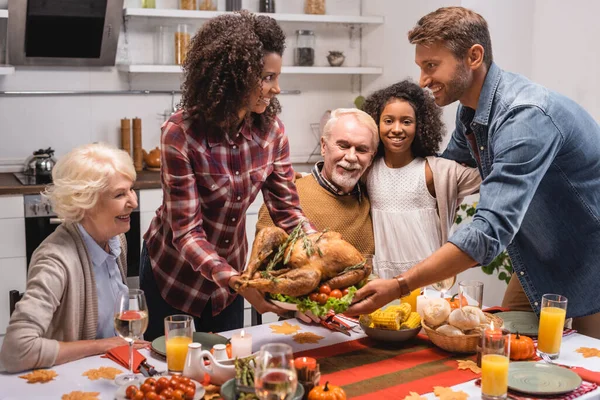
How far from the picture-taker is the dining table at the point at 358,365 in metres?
1.75

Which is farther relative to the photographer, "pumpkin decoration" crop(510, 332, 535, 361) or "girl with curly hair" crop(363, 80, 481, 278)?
"girl with curly hair" crop(363, 80, 481, 278)

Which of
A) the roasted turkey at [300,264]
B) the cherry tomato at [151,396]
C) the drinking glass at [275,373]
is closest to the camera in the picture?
the drinking glass at [275,373]

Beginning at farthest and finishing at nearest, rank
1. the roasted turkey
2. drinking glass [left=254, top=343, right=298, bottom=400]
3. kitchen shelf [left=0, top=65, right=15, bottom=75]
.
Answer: kitchen shelf [left=0, top=65, right=15, bottom=75] → the roasted turkey → drinking glass [left=254, top=343, right=298, bottom=400]

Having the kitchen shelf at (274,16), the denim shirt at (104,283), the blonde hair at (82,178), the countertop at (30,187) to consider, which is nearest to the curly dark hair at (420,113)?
the blonde hair at (82,178)

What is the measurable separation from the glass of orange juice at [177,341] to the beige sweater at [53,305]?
31 cm

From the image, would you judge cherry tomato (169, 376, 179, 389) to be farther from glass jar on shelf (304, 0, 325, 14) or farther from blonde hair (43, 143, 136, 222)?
glass jar on shelf (304, 0, 325, 14)

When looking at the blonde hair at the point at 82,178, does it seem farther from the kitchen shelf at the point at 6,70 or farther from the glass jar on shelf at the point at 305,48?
the glass jar on shelf at the point at 305,48

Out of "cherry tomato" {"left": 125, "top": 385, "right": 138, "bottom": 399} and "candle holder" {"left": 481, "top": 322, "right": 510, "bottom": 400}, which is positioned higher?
"candle holder" {"left": 481, "top": 322, "right": 510, "bottom": 400}

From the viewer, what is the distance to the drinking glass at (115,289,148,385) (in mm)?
1752

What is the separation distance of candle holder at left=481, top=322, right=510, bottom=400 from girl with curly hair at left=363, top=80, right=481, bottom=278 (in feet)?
3.50

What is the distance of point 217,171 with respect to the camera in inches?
89.9

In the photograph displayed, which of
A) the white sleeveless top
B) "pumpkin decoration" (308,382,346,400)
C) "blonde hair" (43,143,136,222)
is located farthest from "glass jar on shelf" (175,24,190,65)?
"pumpkin decoration" (308,382,346,400)

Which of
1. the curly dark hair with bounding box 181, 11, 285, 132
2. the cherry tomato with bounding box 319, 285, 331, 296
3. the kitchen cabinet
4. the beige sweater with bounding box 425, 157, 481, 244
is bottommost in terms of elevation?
the kitchen cabinet

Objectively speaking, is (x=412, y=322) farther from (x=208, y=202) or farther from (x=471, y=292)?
(x=208, y=202)
